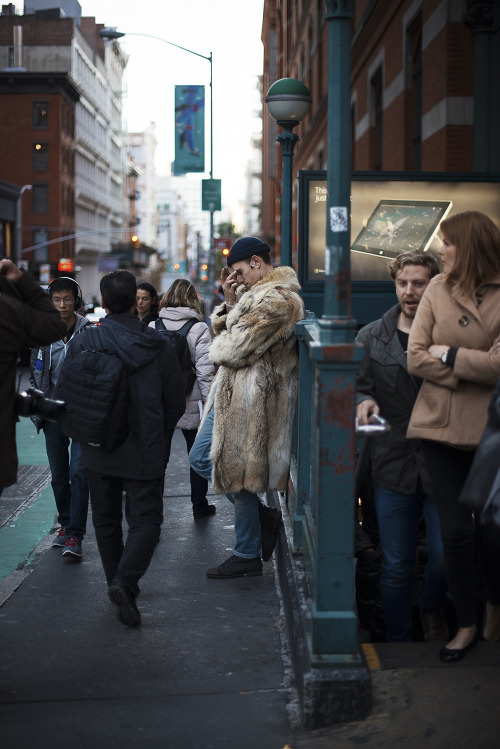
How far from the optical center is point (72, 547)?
6.22m

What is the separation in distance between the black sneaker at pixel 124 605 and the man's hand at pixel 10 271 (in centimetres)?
174

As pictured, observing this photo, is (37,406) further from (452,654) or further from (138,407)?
(452,654)

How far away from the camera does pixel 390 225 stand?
10094mm

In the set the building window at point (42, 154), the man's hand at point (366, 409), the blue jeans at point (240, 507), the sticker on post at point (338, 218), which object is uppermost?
the building window at point (42, 154)

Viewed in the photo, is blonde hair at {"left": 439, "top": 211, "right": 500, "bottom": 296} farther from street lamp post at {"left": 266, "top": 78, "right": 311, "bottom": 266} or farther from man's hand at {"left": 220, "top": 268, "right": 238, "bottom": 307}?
street lamp post at {"left": 266, "top": 78, "right": 311, "bottom": 266}

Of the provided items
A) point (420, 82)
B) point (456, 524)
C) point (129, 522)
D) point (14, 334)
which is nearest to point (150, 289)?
point (129, 522)

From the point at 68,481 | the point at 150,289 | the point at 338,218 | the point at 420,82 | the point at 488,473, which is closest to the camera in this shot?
the point at 488,473

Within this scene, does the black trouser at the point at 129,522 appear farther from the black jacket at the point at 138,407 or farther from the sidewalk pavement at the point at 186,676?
the sidewalk pavement at the point at 186,676

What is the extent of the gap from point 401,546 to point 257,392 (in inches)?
58.1

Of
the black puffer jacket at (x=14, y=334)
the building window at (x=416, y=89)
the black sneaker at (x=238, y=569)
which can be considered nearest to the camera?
the black puffer jacket at (x=14, y=334)

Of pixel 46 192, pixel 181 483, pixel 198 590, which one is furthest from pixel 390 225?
pixel 46 192

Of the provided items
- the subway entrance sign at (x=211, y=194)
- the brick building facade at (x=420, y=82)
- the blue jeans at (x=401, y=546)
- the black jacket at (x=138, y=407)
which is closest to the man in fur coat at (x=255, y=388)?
the black jacket at (x=138, y=407)

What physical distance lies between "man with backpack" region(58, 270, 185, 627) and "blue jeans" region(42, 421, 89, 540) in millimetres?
1193

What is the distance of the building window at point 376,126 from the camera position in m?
16.6
